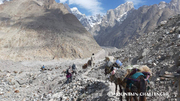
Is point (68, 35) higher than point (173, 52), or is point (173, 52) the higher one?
point (68, 35)

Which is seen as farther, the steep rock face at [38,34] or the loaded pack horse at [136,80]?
the steep rock face at [38,34]

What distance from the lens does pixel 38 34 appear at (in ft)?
185

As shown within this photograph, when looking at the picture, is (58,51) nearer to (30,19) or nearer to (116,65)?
(30,19)

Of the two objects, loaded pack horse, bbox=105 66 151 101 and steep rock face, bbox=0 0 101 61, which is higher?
steep rock face, bbox=0 0 101 61

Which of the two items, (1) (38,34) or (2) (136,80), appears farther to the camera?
(1) (38,34)

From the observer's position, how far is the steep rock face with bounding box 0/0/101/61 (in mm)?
48000

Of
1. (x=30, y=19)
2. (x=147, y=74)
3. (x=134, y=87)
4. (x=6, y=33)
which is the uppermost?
(x=30, y=19)

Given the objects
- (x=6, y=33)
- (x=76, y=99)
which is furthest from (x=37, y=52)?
(x=76, y=99)

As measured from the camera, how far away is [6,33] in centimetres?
5262

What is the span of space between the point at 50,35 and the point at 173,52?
5433 centimetres

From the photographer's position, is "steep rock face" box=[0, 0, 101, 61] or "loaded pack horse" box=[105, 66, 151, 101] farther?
"steep rock face" box=[0, 0, 101, 61]

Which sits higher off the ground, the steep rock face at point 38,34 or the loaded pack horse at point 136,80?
the steep rock face at point 38,34

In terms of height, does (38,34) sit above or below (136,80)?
above

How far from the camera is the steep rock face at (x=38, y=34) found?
48.0 m
